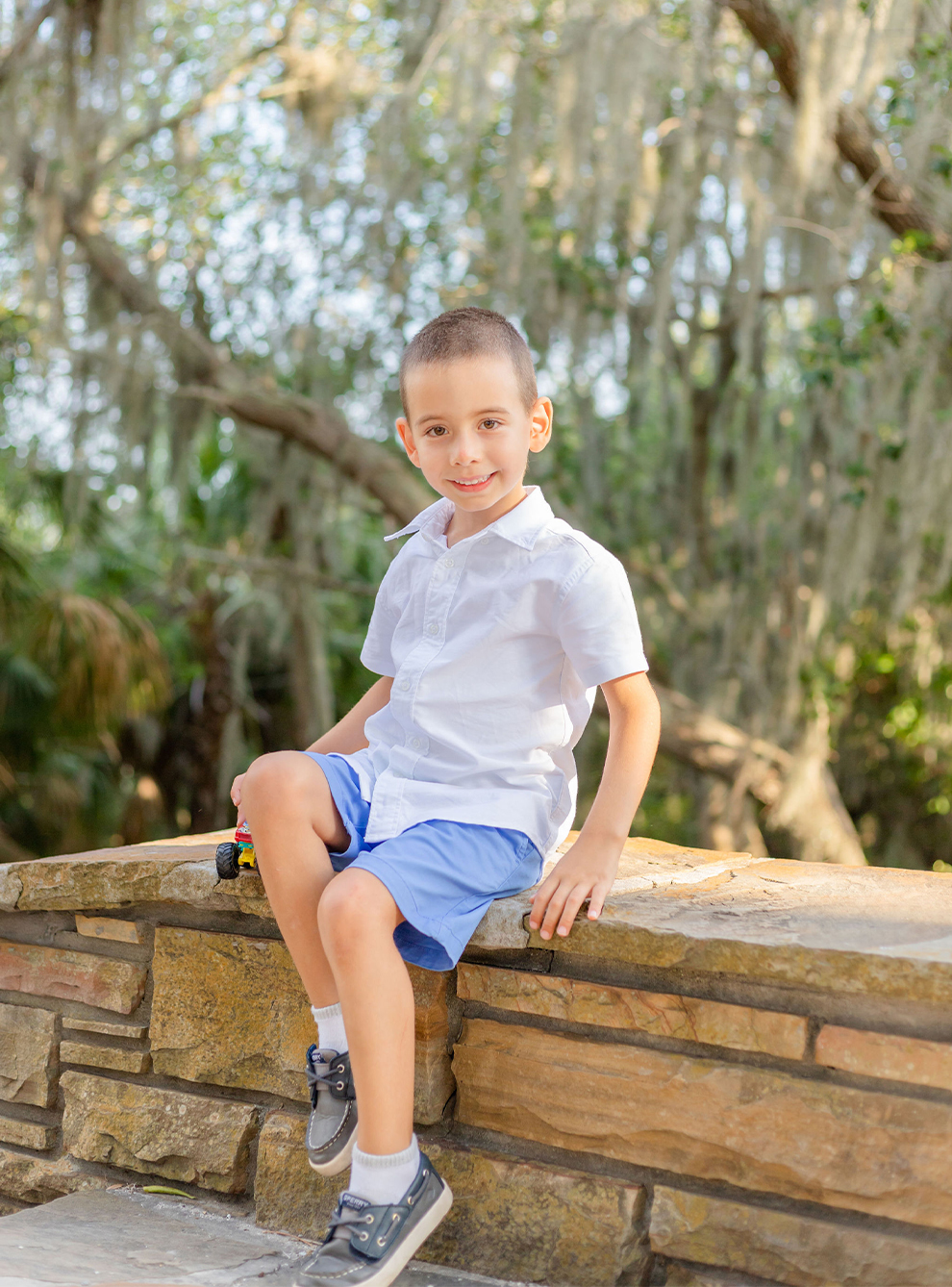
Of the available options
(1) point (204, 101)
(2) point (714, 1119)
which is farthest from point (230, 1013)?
(1) point (204, 101)

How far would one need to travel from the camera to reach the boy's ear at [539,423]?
173cm

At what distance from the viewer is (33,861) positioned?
2.01 metres

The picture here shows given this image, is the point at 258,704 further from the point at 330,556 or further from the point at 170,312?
the point at 170,312

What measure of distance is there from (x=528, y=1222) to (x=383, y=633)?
3.04ft

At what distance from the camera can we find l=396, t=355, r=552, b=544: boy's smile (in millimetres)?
1629

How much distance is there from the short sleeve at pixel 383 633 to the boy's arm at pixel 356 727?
0.02 meters

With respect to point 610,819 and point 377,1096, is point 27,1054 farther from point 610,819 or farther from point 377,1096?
point 610,819

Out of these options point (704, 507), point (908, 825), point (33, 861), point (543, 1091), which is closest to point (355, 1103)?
point (543, 1091)

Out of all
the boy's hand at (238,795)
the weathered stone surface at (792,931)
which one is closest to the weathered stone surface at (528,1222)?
the weathered stone surface at (792,931)

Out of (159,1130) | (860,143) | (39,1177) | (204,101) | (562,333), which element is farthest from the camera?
(204,101)

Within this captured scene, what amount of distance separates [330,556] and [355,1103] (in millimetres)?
5884

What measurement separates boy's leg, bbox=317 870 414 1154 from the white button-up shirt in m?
0.18

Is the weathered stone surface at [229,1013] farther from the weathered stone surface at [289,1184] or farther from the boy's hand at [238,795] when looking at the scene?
the boy's hand at [238,795]

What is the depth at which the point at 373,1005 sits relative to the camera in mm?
1418
